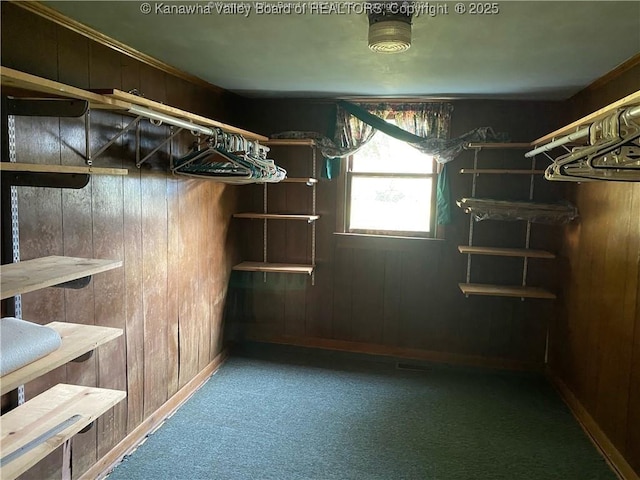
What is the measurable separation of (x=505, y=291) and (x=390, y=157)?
140cm

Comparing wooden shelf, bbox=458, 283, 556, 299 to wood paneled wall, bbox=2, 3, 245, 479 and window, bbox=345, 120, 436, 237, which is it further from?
wood paneled wall, bbox=2, 3, 245, 479

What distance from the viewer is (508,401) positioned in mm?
3312

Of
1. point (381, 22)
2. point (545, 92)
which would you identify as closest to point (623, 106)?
point (381, 22)

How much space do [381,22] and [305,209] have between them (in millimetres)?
2338

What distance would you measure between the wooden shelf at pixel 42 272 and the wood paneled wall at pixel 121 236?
0.78 feet

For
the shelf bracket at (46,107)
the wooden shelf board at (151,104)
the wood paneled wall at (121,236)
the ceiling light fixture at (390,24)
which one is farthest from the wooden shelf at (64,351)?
the ceiling light fixture at (390,24)

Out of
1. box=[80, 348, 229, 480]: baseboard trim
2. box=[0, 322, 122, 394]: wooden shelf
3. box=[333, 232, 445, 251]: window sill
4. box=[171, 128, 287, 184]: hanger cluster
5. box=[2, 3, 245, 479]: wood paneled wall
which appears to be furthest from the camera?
box=[333, 232, 445, 251]: window sill

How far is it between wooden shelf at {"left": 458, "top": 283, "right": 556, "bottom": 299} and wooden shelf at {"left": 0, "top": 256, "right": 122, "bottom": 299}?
8.69ft

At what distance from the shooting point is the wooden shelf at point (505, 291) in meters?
3.52

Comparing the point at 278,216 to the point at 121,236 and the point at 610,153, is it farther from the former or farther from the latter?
the point at 610,153

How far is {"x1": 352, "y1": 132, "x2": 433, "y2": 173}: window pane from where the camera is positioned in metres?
3.90

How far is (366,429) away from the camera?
9.54 ft

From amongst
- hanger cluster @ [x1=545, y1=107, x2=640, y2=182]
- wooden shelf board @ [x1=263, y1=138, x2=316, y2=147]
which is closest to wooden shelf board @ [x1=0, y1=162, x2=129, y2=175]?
hanger cluster @ [x1=545, y1=107, x2=640, y2=182]

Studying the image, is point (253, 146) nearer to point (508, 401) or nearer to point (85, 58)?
point (85, 58)
